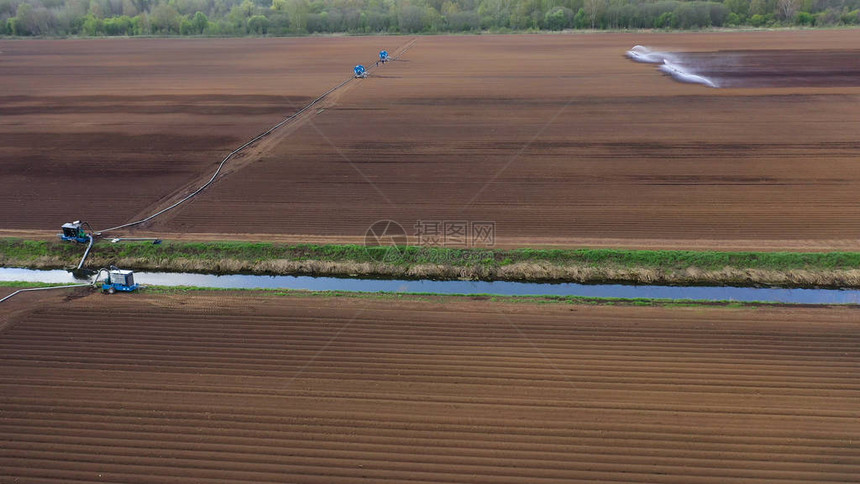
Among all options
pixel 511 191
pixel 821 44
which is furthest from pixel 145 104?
pixel 821 44

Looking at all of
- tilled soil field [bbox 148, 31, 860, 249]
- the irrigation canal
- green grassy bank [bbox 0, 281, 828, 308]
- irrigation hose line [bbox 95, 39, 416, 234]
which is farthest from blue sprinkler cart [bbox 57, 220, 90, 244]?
green grassy bank [bbox 0, 281, 828, 308]

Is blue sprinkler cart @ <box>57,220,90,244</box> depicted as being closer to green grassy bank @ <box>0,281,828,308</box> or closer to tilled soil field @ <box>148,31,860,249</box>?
tilled soil field @ <box>148,31,860,249</box>

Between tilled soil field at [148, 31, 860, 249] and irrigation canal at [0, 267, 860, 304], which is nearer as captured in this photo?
irrigation canal at [0, 267, 860, 304]

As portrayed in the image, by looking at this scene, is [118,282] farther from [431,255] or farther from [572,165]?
[572,165]

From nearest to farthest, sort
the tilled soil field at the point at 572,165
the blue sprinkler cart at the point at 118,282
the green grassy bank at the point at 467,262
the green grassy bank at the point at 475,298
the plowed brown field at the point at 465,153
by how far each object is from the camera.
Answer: the green grassy bank at the point at 475,298
the blue sprinkler cart at the point at 118,282
the green grassy bank at the point at 467,262
the tilled soil field at the point at 572,165
the plowed brown field at the point at 465,153

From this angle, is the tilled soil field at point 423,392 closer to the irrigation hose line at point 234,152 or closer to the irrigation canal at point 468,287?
the irrigation canal at point 468,287

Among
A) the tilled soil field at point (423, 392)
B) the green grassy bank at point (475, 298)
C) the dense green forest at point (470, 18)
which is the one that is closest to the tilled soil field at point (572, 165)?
the green grassy bank at point (475, 298)
